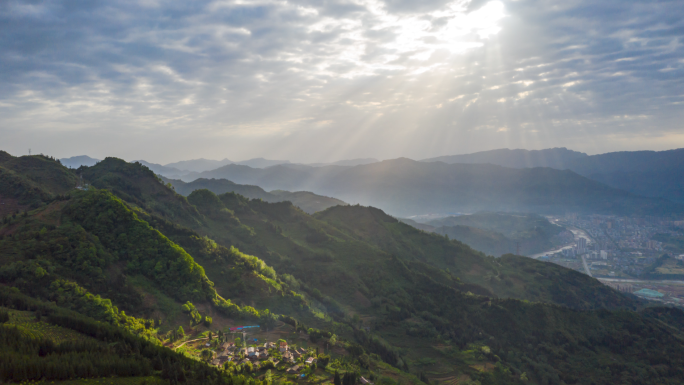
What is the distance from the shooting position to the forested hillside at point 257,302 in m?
15.6

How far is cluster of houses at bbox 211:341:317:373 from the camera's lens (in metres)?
17.4

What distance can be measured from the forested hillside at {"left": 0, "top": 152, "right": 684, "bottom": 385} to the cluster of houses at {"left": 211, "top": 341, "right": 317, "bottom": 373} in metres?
0.87

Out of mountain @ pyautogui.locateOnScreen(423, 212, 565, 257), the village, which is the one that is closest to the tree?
the village

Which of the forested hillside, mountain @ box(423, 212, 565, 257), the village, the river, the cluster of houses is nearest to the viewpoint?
the forested hillside

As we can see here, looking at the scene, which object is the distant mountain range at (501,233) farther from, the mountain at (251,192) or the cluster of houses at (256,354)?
the cluster of houses at (256,354)

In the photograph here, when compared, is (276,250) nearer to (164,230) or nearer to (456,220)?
(164,230)

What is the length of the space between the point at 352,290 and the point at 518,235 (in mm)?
150291

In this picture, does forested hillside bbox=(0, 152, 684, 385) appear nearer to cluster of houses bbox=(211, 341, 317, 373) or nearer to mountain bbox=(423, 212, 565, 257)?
cluster of houses bbox=(211, 341, 317, 373)

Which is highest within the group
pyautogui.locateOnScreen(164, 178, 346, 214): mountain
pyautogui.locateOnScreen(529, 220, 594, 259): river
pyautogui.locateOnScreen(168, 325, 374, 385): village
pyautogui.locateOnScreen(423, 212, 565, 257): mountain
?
pyautogui.locateOnScreen(164, 178, 346, 214): mountain

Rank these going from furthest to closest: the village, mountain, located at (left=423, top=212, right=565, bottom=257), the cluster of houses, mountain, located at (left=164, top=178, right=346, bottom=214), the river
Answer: mountain, located at (left=164, top=178, right=346, bottom=214), the river, mountain, located at (left=423, top=212, right=565, bottom=257), the cluster of houses, the village

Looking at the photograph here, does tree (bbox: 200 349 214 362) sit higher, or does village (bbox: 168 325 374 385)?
tree (bbox: 200 349 214 362)

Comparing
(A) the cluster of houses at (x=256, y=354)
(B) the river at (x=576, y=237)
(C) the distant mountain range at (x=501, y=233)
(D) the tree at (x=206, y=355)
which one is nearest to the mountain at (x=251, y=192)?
(C) the distant mountain range at (x=501, y=233)

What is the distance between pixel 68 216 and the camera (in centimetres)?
2491

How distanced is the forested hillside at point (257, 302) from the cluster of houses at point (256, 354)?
2.85 feet
